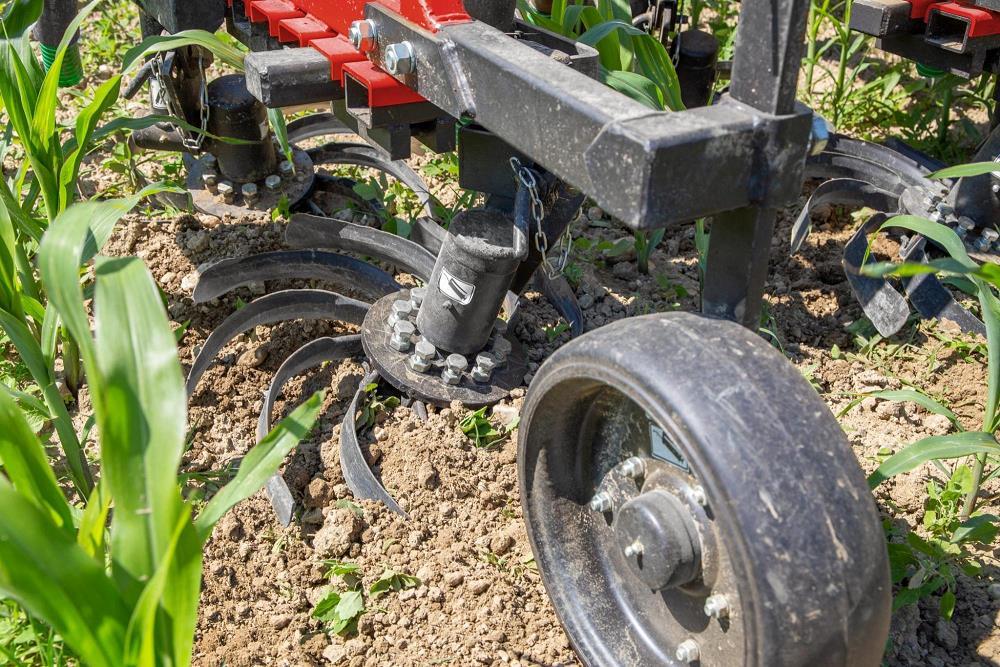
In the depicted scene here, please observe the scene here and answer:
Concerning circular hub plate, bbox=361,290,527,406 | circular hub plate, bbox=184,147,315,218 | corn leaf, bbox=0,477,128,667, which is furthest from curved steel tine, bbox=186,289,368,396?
corn leaf, bbox=0,477,128,667

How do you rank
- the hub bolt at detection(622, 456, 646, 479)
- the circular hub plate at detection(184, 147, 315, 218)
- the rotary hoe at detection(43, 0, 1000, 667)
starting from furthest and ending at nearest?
the circular hub plate at detection(184, 147, 315, 218) → the hub bolt at detection(622, 456, 646, 479) → the rotary hoe at detection(43, 0, 1000, 667)

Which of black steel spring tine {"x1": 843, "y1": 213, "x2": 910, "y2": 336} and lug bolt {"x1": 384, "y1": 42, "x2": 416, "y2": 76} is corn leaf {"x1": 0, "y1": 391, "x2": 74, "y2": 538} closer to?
lug bolt {"x1": 384, "y1": 42, "x2": 416, "y2": 76}

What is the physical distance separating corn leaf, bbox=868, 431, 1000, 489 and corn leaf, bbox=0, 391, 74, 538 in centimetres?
128

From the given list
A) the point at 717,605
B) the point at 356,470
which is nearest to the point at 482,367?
the point at 356,470

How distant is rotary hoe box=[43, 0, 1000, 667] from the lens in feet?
4.36

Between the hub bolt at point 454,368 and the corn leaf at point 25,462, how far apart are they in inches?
39.1

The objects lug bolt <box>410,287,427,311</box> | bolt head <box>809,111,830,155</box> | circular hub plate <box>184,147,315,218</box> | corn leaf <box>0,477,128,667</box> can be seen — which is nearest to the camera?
corn leaf <box>0,477,128,667</box>

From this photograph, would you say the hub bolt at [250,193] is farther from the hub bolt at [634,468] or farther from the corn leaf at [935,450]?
the corn leaf at [935,450]

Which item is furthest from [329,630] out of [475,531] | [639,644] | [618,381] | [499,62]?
[499,62]

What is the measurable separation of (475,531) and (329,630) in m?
0.35

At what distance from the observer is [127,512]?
4.17ft

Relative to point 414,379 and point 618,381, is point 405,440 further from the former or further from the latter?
point 618,381

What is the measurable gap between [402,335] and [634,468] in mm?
792

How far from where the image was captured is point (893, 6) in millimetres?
2750
